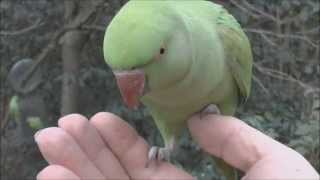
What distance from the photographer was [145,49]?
133 cm

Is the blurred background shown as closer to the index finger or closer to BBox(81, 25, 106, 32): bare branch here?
BBox(81, 25, 106, 32): bare branch

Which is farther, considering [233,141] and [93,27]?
[93,27]

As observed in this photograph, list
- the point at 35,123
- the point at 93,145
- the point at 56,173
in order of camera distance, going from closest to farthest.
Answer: the point at 56,173
the point at 93,145
the point at 35,123

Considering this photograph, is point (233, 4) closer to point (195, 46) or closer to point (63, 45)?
point (63, 45)

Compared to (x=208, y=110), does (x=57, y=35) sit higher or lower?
lower

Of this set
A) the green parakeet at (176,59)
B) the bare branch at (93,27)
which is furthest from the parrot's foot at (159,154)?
the bare branch at (93,27)

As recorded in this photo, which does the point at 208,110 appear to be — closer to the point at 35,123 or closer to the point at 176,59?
the point at 176,59


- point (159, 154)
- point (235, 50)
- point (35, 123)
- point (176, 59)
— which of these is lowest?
Answer: point (35, 123)

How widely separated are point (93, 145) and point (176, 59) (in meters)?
0.42

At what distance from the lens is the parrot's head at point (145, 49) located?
1.33 meters

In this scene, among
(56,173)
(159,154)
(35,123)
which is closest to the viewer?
(56,173)

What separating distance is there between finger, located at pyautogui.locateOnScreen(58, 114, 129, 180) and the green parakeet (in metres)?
0.12

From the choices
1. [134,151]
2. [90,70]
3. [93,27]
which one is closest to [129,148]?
[134,151]

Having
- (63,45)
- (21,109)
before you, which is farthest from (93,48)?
(21,109)
